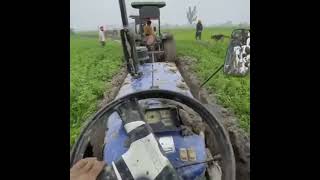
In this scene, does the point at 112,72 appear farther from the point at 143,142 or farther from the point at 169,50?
the point at 143,142

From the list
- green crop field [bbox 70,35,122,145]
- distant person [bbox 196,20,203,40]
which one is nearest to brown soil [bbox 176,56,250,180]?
green crop field [bbox 70,35,122,145]

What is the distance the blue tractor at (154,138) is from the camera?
55.2 inches

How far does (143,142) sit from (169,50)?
407 cm

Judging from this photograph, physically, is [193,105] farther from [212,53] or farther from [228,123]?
[212,53]

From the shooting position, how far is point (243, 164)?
236 centimetres

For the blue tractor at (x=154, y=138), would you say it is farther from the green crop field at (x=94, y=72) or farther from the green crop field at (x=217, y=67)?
the green crop field at (x=94, y=72)

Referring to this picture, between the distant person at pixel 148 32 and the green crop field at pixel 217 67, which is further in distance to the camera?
the distant person at pixel 148 32

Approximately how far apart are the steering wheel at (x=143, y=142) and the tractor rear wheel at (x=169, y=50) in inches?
148

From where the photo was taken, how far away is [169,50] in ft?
17.8

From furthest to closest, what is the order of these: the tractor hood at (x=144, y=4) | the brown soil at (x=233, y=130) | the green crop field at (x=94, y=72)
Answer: the tractor hood at (x=144, y=4)
the green crop field at (x=94, y=72)
the brown soil at (x=233, y=130)

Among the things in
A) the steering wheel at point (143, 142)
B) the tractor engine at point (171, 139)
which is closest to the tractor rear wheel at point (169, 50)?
the tractor engine at point (171, 139)

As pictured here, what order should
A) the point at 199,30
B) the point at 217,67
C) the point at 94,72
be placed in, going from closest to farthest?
the point at 94,72 < the point at 217,67 < the point at 199,30

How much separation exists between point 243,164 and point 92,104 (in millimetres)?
1624

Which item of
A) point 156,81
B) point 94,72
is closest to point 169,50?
point 94,72
